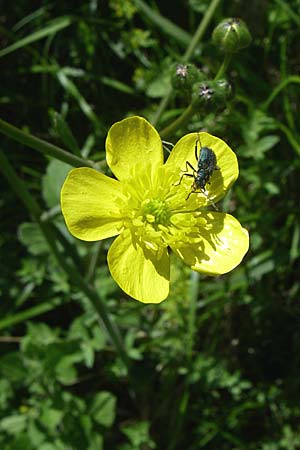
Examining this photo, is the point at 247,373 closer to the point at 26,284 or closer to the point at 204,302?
the point at 204,302

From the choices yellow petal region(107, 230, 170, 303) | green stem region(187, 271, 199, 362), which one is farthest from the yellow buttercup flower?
green stem region(187, 271, 199, 362)

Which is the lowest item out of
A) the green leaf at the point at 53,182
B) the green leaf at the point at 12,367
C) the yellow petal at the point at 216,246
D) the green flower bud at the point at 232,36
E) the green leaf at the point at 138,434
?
the green leaf at the point at 138,434

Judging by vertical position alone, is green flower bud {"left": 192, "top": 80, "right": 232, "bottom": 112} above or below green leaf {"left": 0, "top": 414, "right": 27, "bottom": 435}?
above

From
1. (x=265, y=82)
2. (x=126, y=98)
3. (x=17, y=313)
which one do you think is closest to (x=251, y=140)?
(x=265, y=82)

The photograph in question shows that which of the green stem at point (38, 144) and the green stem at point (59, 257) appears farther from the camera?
the green stem at point (59, 257)

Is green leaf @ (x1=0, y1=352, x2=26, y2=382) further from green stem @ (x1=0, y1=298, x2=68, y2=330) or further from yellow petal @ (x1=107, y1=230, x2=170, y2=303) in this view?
yellow petal @ (x1=107, y1=230, x2=170, y2=303)

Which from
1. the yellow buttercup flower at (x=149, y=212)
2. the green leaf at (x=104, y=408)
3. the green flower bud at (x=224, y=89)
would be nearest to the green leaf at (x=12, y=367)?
the green leaf at (x=104, y=408)

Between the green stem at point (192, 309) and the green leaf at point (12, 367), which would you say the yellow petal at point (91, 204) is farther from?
the green leaf at point (12, 367)
